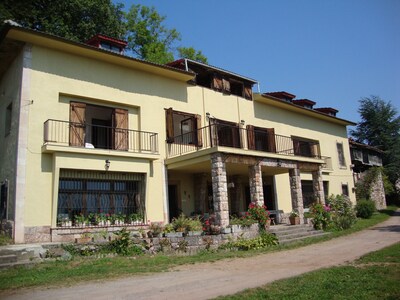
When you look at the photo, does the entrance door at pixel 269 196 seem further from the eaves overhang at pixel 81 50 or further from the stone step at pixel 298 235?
the eaves overhang at pixel 81 50

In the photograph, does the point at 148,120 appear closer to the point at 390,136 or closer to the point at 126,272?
the point at 126,272

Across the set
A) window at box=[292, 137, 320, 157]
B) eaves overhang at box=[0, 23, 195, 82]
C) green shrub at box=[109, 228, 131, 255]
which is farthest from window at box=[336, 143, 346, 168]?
green shrub at box=[109, 228, 131, 255]

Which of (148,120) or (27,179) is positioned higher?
(148,120)

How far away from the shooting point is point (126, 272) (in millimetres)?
8703

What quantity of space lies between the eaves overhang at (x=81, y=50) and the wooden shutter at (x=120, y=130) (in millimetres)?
2009

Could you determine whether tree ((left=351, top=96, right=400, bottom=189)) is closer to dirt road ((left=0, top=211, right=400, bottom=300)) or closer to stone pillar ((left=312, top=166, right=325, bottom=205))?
stone pillar ((left=312, top=166, right=325, bottom=205))

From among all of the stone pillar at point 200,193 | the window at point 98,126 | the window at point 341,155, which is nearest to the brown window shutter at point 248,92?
the stone pillar at point 200,193

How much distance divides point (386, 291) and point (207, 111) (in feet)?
42.4

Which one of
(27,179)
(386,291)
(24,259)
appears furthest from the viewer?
(27,179)


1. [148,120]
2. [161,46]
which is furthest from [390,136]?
[148,120]

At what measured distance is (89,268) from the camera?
9086mm

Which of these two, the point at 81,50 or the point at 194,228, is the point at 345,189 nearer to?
the point at 194,228

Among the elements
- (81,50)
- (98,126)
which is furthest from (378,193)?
(81,50)

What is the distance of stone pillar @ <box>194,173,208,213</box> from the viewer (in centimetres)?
1698
